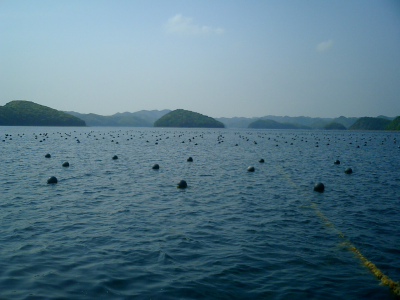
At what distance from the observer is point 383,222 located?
54.6 feet

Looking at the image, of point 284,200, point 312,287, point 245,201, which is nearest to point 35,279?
point 312,287

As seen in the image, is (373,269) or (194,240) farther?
(194,240)

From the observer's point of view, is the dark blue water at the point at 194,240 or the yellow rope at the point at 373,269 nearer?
the dark blue water at the point at 194,240

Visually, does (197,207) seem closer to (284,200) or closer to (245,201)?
(245,201)

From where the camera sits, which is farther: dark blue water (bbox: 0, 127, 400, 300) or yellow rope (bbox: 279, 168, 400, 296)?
yellow rope (bbox: 279, 168, 400, 296)

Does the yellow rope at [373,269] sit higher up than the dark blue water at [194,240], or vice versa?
the dark blue water at [194,240]

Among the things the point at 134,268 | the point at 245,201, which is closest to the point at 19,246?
the point at 134,268

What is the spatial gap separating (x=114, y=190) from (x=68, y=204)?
15.1ft

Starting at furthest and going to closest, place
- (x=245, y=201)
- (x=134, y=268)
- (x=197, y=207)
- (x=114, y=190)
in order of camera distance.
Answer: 1. (x=114, y=190)
2. (x=245, y=201)
3. (x=197, y=207)
4. (x=134, y=268)

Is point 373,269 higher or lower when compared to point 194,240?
lower

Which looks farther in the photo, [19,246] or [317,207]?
[317,207]

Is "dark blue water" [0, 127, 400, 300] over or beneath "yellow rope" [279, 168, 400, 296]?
over

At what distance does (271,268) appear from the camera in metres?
11.1

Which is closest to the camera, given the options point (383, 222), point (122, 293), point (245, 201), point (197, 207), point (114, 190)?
point (122, 293)
